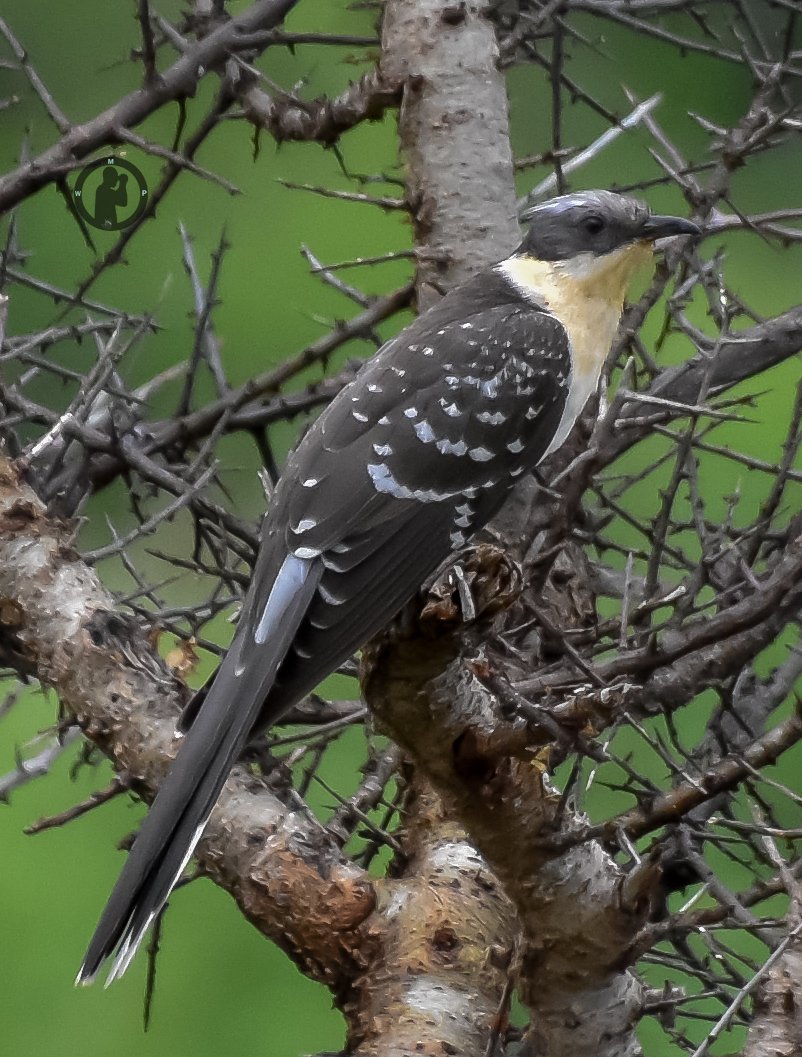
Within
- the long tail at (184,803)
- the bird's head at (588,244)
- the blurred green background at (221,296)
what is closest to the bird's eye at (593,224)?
the bird's head at (588,244)

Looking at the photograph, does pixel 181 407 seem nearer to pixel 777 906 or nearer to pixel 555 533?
pixel 555 533

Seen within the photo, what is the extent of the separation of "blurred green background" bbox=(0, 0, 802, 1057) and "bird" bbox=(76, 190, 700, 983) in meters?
1.46

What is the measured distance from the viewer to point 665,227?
1.81m

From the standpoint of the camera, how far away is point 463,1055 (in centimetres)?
134

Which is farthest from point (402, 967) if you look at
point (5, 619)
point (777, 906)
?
point (777, 906)

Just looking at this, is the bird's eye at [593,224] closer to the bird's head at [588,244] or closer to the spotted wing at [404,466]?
the bird's head at [588,244]

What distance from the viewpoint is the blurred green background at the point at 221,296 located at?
3.88 meters

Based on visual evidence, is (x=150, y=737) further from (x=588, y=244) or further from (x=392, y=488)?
(x=588, y=244)

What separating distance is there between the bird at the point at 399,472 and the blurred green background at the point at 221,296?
1459 mm

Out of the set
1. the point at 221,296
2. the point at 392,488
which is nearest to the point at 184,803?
the point at 392,488

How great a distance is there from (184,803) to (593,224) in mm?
1069

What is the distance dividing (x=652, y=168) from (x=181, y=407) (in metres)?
3.89

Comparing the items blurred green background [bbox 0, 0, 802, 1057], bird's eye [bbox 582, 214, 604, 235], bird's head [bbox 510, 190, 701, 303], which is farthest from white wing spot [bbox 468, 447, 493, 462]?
blurred green background [bbox 0, 0, 802, 1057]

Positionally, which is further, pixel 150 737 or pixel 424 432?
pixel 424 432
